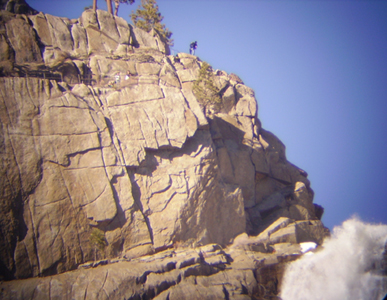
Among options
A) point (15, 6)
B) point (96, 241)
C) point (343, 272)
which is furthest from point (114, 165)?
point (15, 6)

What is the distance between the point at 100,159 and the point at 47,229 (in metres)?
5.68

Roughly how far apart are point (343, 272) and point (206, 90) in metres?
22.4

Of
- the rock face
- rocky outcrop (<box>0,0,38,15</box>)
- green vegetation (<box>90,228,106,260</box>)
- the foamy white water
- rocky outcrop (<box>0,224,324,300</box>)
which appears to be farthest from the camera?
rocky outcrop (<box>0,0,38,15</box>)

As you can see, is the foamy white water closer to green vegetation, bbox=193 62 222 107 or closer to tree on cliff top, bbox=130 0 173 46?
green vegetation, bbox=193 62 222 107

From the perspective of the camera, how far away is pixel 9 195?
19.3 meters

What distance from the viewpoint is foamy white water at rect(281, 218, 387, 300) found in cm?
2395

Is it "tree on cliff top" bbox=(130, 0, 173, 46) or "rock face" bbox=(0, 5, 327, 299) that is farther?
"tree on cliff top" bbox=(130, 0, 173, 46)

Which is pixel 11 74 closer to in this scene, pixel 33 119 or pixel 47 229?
pixel 33 119

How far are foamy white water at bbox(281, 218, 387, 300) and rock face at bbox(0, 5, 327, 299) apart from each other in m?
2.89

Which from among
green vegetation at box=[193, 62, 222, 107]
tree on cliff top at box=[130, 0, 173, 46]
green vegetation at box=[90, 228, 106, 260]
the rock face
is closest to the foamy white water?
the rock face

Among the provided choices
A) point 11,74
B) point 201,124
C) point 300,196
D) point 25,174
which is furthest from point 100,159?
point 300,196

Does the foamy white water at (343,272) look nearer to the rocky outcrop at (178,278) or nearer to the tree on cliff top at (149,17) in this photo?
the rocky outcrop at (178,278)

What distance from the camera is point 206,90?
3634cm

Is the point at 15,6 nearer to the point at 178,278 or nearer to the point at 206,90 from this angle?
the point at 206,90
